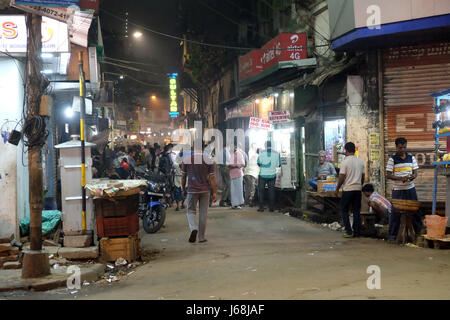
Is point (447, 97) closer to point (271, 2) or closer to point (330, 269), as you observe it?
point (330, 269)

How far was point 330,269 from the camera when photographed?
285 inches

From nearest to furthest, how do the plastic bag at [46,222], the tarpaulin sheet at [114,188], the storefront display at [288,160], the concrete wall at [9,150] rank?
the tarpaulin sheet at [114,188] < the concrete wall at [9,150] < the plastic bag at [46,222] < the storefront display at [288,160]

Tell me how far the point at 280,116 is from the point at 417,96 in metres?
5.07

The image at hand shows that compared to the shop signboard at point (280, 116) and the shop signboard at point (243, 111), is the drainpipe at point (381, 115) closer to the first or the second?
the shop signboard at point (280, 116)

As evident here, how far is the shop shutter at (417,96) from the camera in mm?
12078

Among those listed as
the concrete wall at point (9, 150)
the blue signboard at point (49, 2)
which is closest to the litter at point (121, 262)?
the concrete wall at point (9, 150)

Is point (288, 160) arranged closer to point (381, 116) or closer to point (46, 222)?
point (381, 116)

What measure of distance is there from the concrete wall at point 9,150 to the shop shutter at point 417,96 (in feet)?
29.5

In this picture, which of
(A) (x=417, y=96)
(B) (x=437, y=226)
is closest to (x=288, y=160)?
(A) (x=417, y=96)

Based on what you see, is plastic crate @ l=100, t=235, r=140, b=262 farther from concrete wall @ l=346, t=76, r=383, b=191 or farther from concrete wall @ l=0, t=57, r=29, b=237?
concrete wall @ l=346, t=76, r=383, b=191

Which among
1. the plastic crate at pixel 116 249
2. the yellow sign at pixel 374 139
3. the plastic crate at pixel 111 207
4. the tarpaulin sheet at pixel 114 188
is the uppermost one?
the yellow sign at pixel 374 139

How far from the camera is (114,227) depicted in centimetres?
877

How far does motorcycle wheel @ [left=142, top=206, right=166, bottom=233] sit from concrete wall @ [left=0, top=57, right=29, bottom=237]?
12.4ft

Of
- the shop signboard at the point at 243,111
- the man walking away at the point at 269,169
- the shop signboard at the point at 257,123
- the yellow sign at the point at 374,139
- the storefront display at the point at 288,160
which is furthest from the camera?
the shop signboard at the point at 243,111
